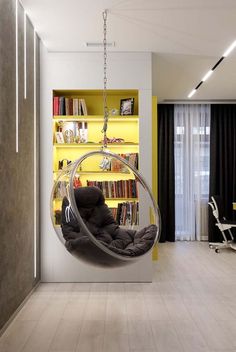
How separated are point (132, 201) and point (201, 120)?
3761 millimetres

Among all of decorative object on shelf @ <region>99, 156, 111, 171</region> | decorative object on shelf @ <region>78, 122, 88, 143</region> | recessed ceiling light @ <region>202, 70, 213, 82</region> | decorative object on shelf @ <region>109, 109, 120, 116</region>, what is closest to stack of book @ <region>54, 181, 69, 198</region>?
decorative object on shelf @ <region>99, 156, 111, 171</region>

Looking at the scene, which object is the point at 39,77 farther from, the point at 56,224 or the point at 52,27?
the point at 56,224

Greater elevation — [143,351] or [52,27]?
[52,27]

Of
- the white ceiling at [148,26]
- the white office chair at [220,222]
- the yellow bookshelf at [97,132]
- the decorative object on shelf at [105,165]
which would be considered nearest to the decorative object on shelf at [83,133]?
the yellow bookshelf at [97,132]

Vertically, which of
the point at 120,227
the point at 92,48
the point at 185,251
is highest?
A: the point at 92,48

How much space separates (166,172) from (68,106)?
345 centimetres

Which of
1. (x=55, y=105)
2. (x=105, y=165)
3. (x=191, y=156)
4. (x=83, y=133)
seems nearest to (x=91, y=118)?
(x=83, y=133)

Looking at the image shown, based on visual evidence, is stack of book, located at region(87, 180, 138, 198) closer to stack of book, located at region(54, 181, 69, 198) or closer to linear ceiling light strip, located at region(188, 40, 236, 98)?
stack of book, located at region(54, 181, 69, 198)

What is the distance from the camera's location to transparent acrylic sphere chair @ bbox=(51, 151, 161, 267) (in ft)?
10.1

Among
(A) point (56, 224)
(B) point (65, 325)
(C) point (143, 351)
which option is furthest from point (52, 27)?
(C) point (143, 351)

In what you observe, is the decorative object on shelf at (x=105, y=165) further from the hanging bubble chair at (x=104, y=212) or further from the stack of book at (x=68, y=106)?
the stack of book at (x=68, y=106)

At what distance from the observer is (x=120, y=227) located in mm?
4207

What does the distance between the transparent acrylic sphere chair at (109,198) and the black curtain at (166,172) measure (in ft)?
9.53

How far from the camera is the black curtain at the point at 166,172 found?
26.7ft
